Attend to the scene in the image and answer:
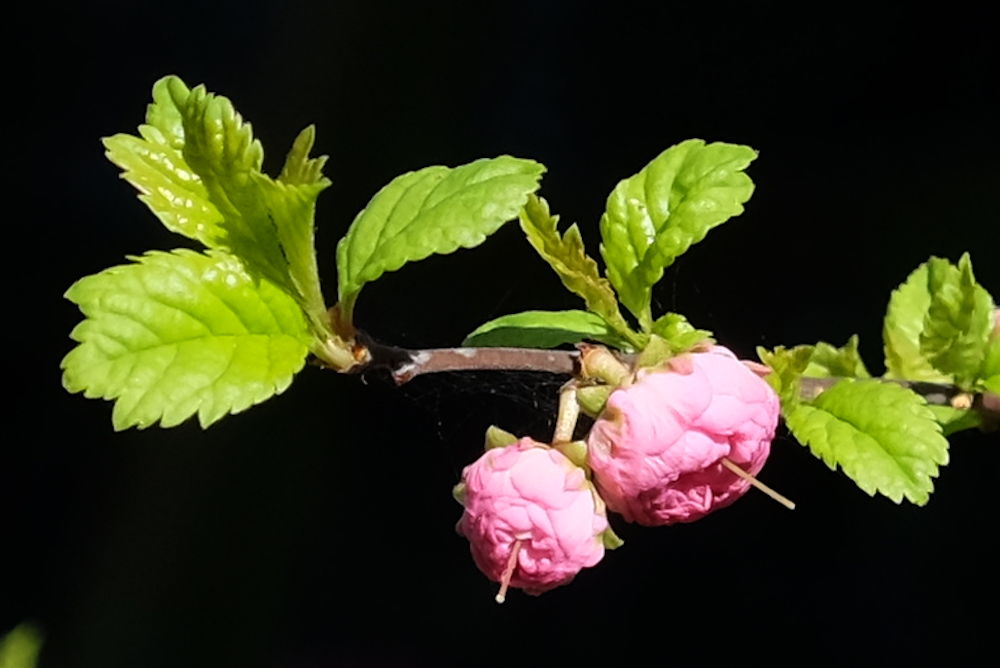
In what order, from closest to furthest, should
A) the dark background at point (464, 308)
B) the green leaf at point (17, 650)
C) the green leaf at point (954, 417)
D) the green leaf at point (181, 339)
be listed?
the green leaf at point (181, 339) < the green leaf at point (954, 417) < the green leaf at point (17, 650) < the dark background at point (464, 308)

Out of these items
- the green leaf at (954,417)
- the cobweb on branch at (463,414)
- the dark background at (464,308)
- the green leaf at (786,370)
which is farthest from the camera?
the dark background at (464,308)

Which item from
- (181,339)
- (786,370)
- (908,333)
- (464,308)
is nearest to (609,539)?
(786,370)

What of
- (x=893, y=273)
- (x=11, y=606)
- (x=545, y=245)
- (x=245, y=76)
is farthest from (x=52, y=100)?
(x=545, y=245)

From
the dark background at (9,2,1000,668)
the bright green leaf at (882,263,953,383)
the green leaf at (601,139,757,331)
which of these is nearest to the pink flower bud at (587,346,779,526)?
the green leaf at (601,139,757,331)

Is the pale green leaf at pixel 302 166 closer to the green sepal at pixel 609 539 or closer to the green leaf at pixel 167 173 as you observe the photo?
the green leaf at pixel 167 173

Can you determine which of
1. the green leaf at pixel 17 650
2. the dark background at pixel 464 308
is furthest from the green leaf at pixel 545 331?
the dark background at pixel 464 308

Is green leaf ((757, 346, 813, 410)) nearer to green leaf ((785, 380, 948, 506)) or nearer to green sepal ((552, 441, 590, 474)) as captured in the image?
green leaf ((785, 380, 948, 506))
